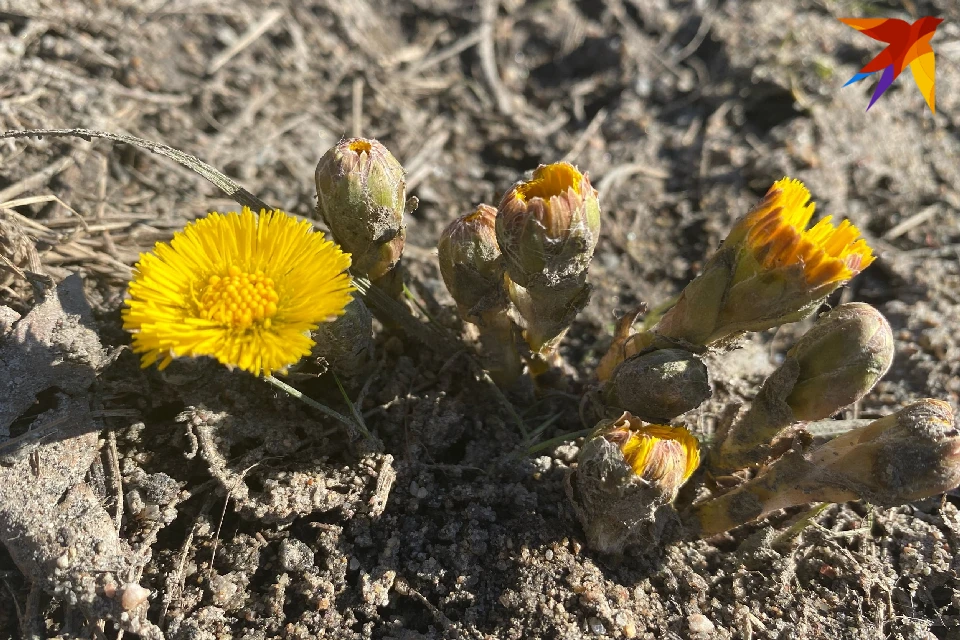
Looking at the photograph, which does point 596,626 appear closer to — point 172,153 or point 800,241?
point 800,241

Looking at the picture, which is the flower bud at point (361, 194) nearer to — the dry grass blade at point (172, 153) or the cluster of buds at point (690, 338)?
the cluster of buds at point (690, 338)

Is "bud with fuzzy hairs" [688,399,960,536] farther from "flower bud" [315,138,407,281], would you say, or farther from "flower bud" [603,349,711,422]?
"flower bud" [315,138,407,281]

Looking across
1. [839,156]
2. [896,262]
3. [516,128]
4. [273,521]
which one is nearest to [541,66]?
[516,128]

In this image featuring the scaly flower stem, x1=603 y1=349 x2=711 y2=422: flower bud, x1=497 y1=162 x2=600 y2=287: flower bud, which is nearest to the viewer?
x1=497 y1=162 x2=600 y2=287: flower bud

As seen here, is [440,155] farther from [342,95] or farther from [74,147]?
[74,147]

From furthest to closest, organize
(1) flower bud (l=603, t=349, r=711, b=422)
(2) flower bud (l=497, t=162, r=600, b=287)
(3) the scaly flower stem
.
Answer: (3) the scaly flower stem < (1) flower bud (l=603, t=349, r=711, b=422) < (2) flower bud (l=497, t=162, r=600, b=287)

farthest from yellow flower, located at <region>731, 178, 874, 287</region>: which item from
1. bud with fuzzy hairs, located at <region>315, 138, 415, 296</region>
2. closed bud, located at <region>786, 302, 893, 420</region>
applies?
bud with fuzzy hairs, located at <region>315, 138, 415, 296</region>

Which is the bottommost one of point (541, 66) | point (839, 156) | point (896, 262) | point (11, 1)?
point (896, 262)
